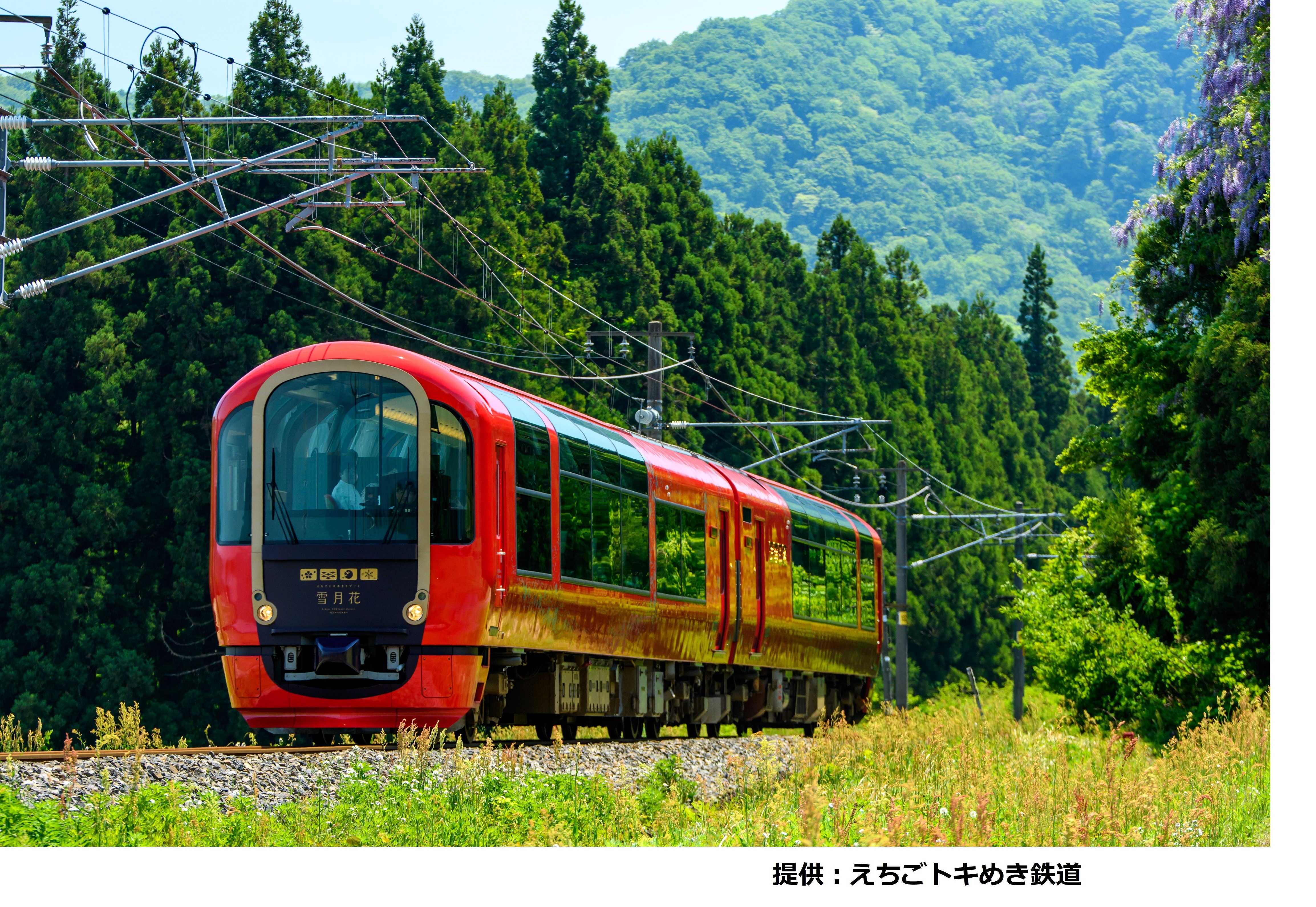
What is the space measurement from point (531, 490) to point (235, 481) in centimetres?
246

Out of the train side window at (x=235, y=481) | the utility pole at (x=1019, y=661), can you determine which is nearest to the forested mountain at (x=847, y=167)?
the utility pole at (x=1019, y=661)

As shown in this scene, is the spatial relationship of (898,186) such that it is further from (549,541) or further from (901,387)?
(549,541)

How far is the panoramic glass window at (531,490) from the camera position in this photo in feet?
49.3

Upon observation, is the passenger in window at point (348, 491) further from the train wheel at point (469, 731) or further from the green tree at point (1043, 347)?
the green tree at point (1043, 347)

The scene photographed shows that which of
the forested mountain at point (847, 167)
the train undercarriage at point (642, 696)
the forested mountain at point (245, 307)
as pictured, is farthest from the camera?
the forested mountain at point (847, 167)

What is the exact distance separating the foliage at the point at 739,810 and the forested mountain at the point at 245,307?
1061 cm

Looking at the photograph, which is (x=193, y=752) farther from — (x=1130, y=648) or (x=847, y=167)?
(x=847, y=167)

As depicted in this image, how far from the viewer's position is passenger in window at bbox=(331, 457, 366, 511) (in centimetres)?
1409

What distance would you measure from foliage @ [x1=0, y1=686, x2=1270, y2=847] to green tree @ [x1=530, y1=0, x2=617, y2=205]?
4222 centimetres

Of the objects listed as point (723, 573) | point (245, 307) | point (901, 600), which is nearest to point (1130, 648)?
point (723, 573)

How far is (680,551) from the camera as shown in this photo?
63.9 ft

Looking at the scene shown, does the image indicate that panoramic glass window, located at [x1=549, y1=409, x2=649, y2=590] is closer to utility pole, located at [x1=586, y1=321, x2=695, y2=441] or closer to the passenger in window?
the passenger in window

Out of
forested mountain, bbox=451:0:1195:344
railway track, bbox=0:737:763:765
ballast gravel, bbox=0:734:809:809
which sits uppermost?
forested mountain, bbox=451:0:1195:344

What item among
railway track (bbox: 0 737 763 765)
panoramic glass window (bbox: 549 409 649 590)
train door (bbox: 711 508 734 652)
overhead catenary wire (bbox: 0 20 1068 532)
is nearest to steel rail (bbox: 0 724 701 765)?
railway track (bbox: 0 737 763 765)
